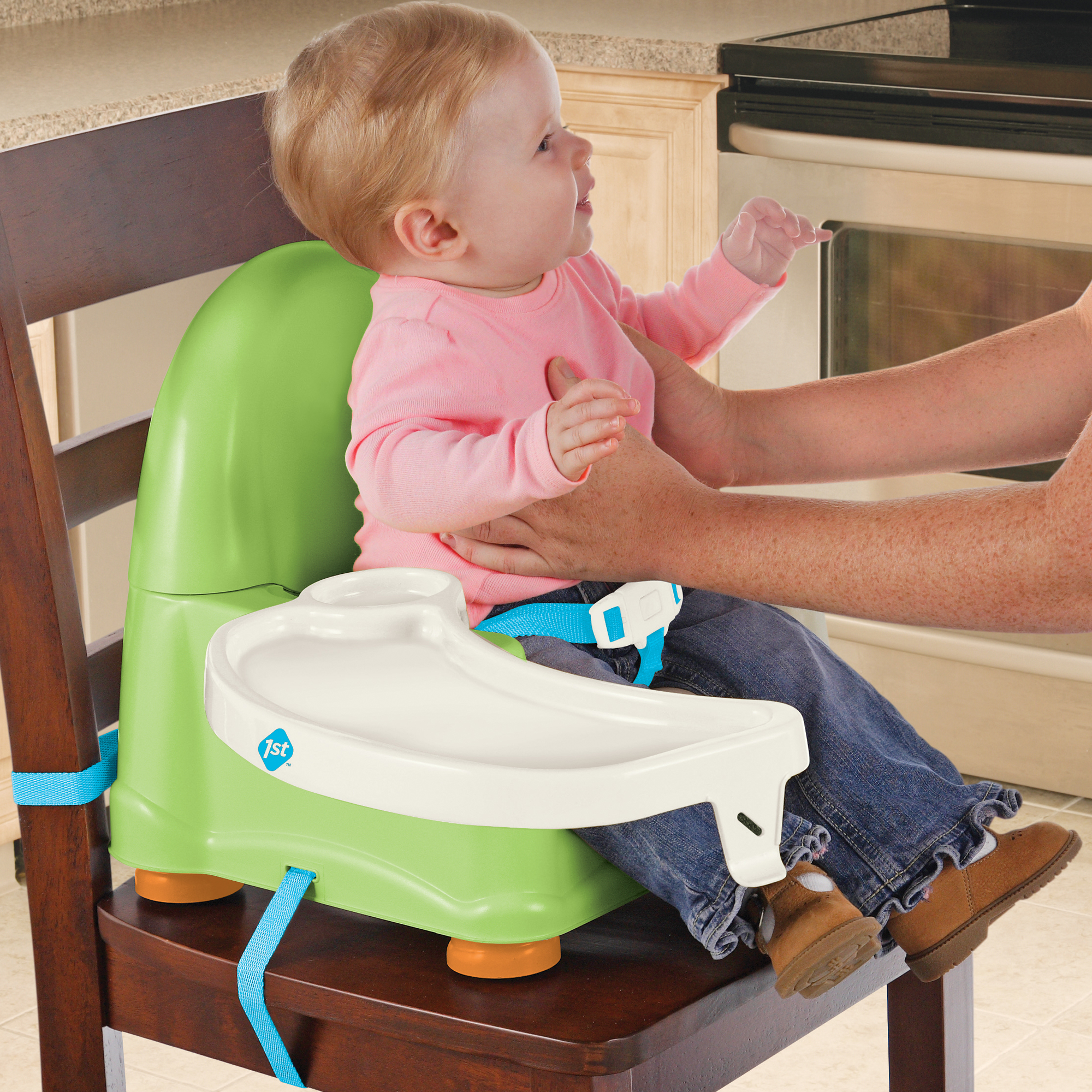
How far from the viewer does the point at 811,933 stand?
0.80m

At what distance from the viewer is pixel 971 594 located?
842mm

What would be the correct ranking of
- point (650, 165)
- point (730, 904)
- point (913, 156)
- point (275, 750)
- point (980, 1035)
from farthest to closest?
point (650, 165) → point (913, 156) → point (980, 1035) → point (730, 904) → point (275, 750)

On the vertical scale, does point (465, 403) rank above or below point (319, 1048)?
above

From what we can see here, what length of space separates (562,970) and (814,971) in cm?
13

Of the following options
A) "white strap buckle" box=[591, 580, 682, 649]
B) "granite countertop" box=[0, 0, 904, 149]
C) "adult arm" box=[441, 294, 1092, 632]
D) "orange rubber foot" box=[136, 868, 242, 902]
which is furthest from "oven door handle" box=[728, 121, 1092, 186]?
"orange rubber foot" box=[136, 868, 242, 902]

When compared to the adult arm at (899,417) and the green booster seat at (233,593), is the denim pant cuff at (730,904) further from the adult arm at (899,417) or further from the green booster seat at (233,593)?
the adult arm at (899,417)

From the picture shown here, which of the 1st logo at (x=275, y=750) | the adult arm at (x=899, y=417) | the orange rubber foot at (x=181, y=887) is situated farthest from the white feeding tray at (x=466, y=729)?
the adult arm at (x=899, y=417)

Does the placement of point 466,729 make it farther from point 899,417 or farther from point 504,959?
point 899,417

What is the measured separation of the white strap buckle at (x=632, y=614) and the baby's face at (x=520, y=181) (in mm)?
206

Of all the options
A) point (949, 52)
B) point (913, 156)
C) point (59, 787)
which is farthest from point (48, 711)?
point (949, 52)

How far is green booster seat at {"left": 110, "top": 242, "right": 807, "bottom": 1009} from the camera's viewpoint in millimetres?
686

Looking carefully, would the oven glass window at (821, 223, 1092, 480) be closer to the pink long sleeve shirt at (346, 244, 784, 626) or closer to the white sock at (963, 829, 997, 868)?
the pink long sleeve shirt at (346, 244, 784, 626)

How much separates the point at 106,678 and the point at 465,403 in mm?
275

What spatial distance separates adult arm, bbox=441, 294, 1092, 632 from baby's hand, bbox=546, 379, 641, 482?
0.13 m
